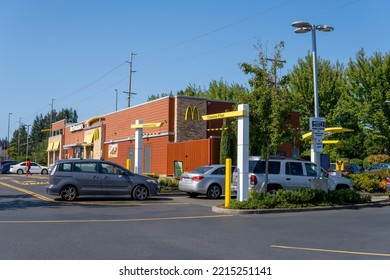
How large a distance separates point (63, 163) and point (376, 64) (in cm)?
3888

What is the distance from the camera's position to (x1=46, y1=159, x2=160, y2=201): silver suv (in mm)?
17125

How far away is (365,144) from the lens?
49875 mm

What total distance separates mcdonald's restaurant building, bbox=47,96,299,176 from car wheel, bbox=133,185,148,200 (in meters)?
8.15

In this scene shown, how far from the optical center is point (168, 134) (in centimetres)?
3212

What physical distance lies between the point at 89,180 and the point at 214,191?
5286 millimetres

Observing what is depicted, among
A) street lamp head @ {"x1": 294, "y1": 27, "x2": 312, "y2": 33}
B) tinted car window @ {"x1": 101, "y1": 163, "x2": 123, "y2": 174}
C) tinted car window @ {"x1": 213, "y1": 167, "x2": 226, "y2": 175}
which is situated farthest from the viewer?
tinted car window @ {"x1": 213, "y1": 167, "x2": 226, "y2": 175}

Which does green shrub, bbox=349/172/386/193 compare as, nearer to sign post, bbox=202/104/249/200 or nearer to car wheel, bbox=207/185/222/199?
car wheel, bbox=207/185/222/199

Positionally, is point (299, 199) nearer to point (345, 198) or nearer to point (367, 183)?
point (345, 198)

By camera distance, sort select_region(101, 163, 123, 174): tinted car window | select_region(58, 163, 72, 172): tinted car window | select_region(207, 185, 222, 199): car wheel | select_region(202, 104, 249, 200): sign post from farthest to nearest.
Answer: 1. select_region(207, 185, 222, 199): car wheel
2. select_region(101, 163, 123, 174): tinted car window
3. select_region(58, 163, 72, 172): tinted car window
4. select_region(202, 104, 249, 200): sign post

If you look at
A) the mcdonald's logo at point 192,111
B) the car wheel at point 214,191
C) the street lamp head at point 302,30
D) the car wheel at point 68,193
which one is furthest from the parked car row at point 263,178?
the mcdonald's logo at point 192,111

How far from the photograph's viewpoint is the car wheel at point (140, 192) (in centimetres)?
1814

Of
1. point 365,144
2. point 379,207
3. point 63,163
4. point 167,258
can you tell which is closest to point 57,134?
point 365,144

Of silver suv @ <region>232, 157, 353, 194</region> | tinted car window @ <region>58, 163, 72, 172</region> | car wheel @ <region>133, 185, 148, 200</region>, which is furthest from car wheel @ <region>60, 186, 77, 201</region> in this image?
silver suv @ <region>232, 157, 353, 194</region>

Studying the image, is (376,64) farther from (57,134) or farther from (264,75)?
(57,134)
